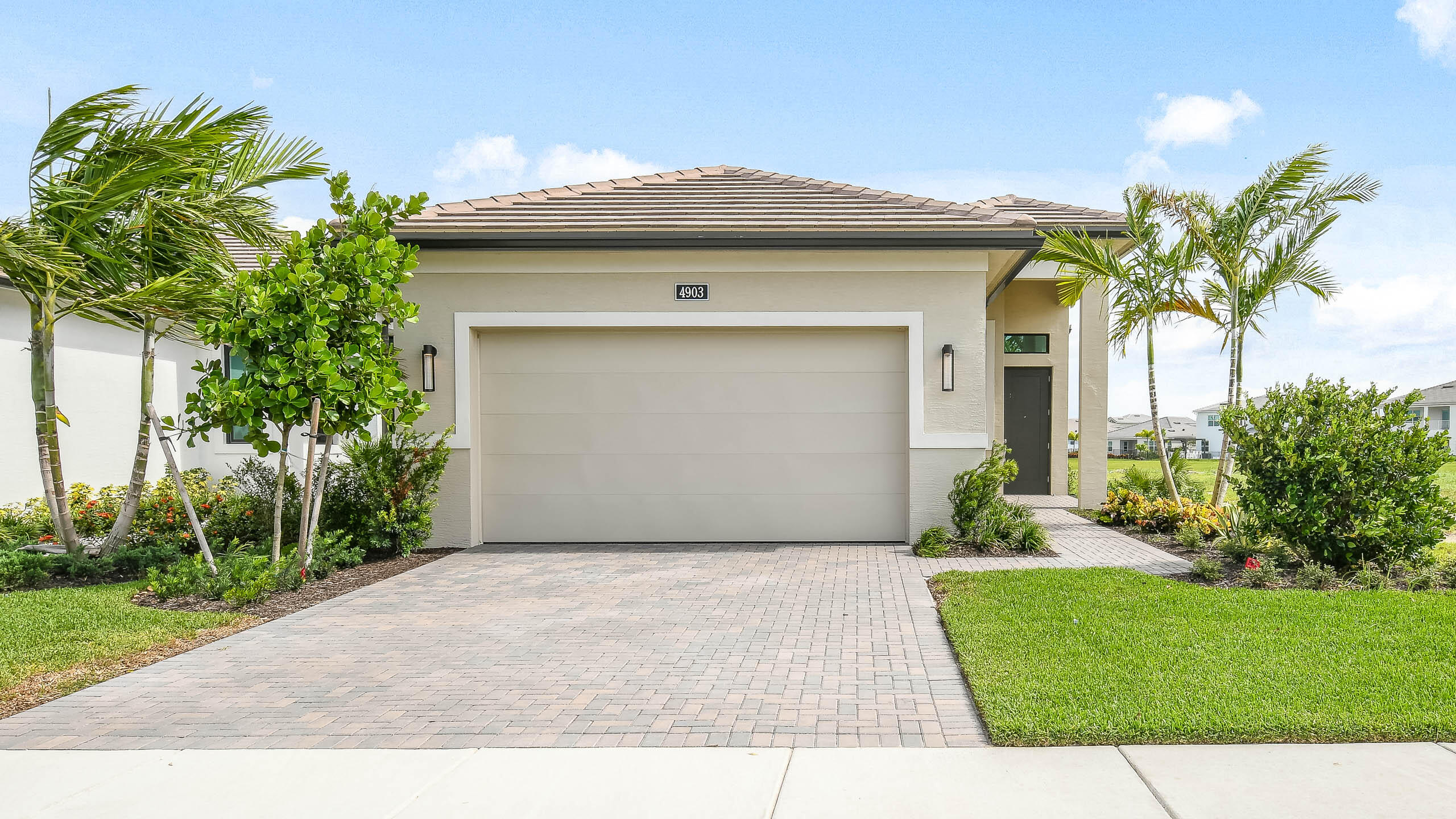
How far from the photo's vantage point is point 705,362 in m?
10.4

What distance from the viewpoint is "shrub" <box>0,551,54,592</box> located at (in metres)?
8.15

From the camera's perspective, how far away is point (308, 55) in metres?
11.3

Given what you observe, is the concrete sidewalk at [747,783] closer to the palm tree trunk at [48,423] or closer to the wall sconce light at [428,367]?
the palm tree trunk at [48,423]

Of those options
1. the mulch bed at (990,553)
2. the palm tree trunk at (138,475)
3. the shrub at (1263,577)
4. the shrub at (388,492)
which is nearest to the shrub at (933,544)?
the mulch bed at (990,553)

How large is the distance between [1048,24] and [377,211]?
8.75 m

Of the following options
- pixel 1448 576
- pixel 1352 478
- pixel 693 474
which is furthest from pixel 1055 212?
A: pixel 1448 576

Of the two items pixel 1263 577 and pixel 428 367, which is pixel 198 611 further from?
pixel 1263 577

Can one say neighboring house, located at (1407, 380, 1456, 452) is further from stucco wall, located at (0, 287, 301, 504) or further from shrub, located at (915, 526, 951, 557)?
stucco wall, located at (0, 287, 301, 504)

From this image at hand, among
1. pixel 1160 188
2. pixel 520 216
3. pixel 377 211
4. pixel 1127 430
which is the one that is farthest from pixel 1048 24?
pixel 1127 430

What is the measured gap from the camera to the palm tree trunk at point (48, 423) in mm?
8438

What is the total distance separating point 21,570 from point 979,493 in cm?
958

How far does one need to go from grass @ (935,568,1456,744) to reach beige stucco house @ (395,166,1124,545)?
3.26 metres

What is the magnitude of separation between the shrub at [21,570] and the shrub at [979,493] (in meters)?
9.21

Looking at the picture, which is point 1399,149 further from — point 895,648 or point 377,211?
point 377,211
